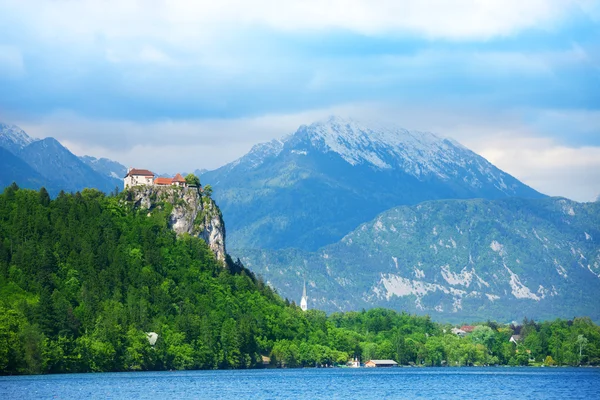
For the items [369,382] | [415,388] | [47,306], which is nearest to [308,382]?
[369,382]

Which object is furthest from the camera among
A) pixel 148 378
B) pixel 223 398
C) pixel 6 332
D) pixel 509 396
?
pixel 148 378

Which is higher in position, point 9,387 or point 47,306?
point 47,306

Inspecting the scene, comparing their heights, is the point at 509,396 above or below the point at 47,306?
below

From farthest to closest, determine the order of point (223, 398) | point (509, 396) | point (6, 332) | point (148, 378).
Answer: point (148, 378) → point (6, 332) → point (509, 396) → point (223, 398)

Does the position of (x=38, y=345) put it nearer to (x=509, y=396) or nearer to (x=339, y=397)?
(x=339, y=397)

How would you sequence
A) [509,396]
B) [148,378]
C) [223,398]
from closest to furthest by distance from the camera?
[223,398], [509,396], [148,378]

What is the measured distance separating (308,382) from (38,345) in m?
47.3

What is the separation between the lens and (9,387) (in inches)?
5792

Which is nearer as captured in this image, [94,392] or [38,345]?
[94,392]

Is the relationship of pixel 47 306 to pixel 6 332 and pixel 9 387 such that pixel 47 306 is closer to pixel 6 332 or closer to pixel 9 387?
pixel 6 332

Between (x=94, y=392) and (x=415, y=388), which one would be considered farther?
(x=415, y=388)

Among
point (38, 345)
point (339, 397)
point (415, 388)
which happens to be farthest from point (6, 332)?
point (415, 388)

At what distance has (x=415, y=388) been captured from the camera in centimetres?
17475

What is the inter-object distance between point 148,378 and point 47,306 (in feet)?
79.4
